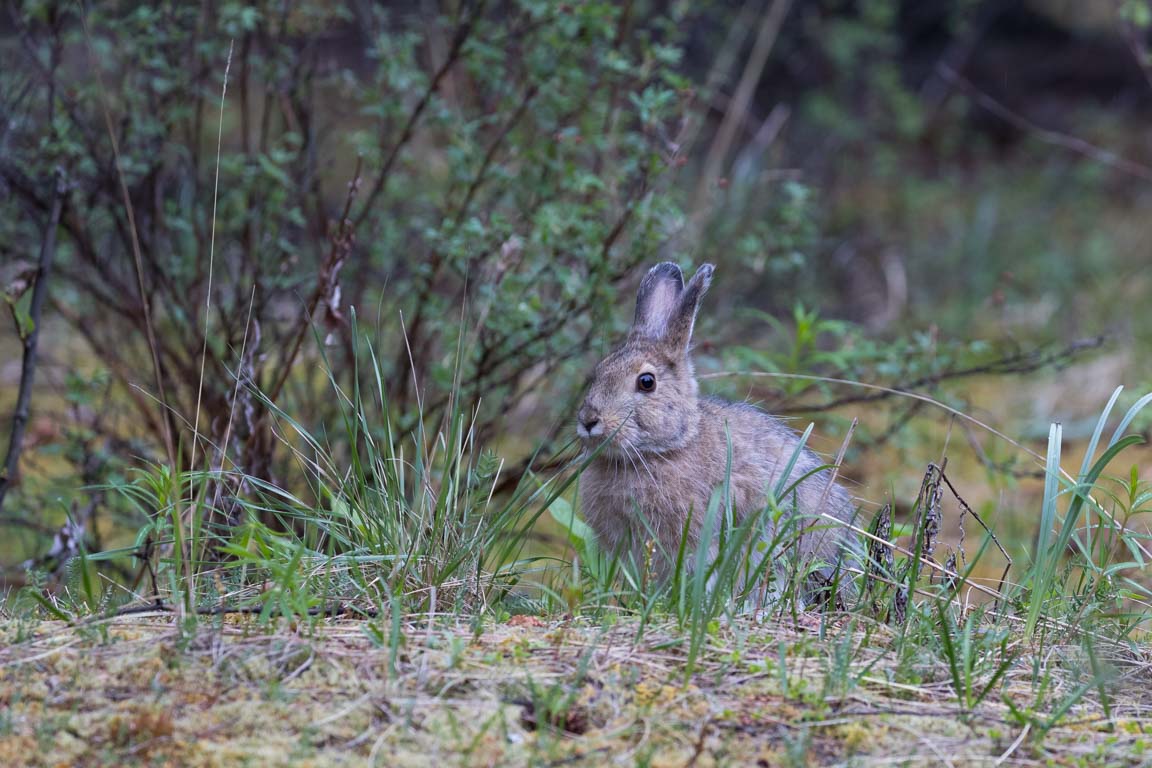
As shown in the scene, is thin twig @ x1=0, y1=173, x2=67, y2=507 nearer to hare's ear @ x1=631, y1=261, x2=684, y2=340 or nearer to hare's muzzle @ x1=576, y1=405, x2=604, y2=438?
Result: hare's muzzle @ x1=576, y1=405, x2=604, y2=438

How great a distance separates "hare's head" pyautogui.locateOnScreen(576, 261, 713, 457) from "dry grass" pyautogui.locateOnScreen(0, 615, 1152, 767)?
144cm

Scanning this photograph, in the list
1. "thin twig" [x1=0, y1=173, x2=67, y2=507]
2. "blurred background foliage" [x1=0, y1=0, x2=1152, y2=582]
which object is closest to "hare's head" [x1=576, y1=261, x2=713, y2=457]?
"blurred background foliage" [x1=0, y1=0, x2=1152, y2=582]

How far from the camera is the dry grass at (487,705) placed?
8.34ft

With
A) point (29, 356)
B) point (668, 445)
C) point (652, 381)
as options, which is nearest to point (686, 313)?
point (652, 381)

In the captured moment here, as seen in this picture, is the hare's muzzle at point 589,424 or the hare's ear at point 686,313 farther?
the hare's ear at point 686,313

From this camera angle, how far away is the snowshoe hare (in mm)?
4332

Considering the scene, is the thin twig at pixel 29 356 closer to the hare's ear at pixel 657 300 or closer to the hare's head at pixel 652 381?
the hare's head at pixel 652 381

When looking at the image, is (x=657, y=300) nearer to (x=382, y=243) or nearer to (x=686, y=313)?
(x=686, y=313)

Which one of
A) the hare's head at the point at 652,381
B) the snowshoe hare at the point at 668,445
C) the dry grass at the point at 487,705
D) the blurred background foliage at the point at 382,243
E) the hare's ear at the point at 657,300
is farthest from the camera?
the blurred background foliage at the point at 382,243

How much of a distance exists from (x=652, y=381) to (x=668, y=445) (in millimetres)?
266

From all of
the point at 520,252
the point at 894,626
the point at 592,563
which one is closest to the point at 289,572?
the point at 592,563

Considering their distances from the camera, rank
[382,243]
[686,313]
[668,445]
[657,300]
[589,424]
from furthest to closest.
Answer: [382,243] < [657,300] < [686,313] < [668,445] < [589,424]

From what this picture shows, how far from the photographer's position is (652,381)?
15.1 ft

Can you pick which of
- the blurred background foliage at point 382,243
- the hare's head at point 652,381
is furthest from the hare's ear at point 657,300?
A: the blurred background foliage at point 382,243
